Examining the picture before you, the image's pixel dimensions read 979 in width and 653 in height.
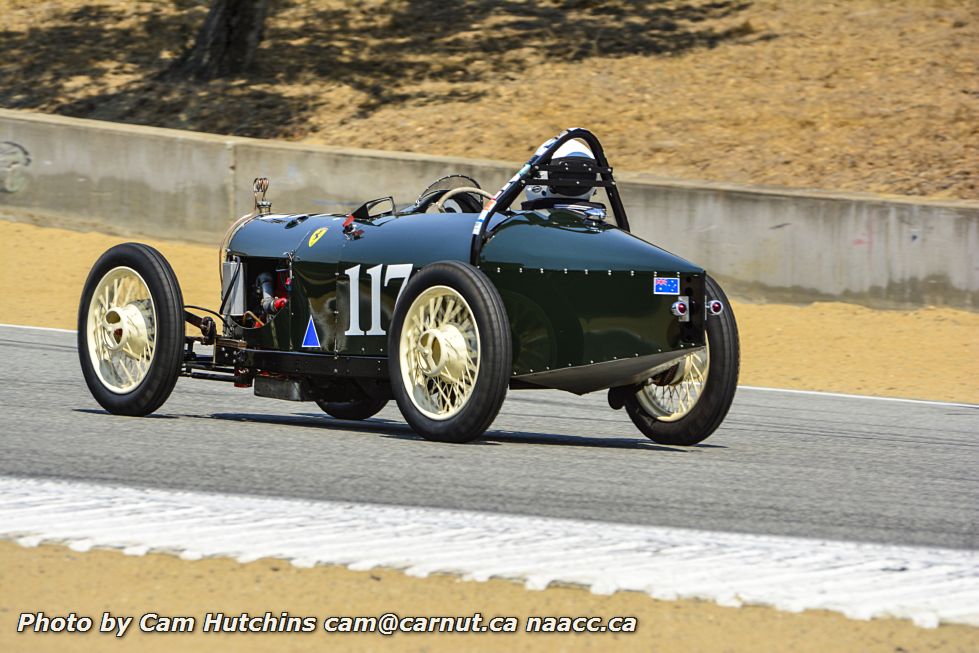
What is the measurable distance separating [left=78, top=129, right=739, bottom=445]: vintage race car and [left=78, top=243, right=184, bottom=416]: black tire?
10 millimetres

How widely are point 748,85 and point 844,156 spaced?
301 centimetres

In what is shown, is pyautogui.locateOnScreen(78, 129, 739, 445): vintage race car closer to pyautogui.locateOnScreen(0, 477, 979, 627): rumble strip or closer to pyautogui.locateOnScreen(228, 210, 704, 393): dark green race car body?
pyautogui.locateOnScreen(228, 210, 704, 393): dark green race car body

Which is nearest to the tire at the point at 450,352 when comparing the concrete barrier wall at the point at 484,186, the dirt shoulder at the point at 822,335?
the dirt shoulder at the point at 822,335

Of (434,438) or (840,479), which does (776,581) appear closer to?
(840,479)

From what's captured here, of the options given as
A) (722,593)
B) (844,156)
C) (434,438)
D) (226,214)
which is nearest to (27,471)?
(434,438)

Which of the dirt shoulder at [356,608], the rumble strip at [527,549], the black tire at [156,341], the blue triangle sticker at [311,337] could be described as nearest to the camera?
the dirt shoulder at [356,608]

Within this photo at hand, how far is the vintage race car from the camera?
7484 millimetres

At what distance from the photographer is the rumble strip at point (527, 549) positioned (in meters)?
4.65

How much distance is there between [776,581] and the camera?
188 inches

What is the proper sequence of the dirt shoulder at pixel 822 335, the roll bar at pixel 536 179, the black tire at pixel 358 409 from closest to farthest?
the roll bar at pixel 536 179 < the black tire at pixel 358 409 < the dirt shoulder at pixel 822 335

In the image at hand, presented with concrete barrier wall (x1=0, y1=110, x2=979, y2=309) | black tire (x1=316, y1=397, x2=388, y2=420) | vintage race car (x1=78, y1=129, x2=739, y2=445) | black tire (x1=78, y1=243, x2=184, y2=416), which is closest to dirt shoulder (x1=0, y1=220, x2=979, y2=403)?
concrete barrier wall (x1=0, y1=110, x2=979, y2=309)

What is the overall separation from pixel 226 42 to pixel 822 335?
11806 mm

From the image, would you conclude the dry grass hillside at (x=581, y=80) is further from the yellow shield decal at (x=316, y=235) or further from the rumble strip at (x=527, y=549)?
the rumble strip at (x=527, y=549)

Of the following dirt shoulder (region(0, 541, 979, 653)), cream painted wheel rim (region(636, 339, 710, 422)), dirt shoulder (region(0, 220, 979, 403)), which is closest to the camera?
dirt shoulder (region(0, 541, 979, 653))
